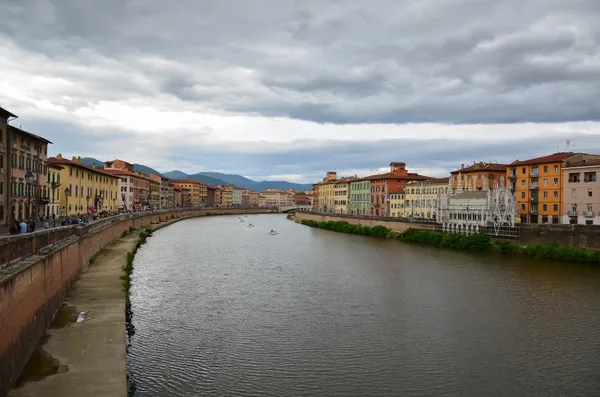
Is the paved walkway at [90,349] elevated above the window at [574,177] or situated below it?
below

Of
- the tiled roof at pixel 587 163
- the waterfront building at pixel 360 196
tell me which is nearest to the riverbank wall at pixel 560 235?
the tiled roof at pixel 587 163

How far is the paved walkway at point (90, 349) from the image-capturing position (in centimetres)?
1242

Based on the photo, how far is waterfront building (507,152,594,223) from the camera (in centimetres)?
5309

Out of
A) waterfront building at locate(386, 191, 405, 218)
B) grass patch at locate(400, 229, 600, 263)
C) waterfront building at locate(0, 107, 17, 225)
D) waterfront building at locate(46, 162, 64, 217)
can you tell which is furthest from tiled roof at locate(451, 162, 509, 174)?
waterfront building at locate(0, 107, 17, 225)

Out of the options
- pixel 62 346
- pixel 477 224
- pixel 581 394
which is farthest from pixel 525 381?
pixel 477 224

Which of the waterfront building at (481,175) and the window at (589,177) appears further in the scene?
the waterfront building at (481,175)

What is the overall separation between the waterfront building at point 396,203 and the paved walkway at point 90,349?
209ft

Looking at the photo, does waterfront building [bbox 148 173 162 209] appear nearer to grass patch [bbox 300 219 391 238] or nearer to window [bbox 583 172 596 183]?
grass patch [bbox 300 219 391 238]

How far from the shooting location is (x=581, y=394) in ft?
48.5

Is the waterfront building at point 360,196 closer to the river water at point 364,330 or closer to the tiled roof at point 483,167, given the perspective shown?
the tiled roof at point 483,167

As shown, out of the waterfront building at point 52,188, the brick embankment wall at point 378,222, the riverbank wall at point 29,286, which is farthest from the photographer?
the brick embankment wall at point 378,222

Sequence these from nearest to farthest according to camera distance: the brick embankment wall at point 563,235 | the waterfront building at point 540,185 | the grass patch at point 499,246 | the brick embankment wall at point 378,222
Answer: the grass patch at point 499,246, the brick embankment wall at point 563,235, the waterfront building at point 540,185, the brick embankment wall at point 378,222

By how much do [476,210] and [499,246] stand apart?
679 centimetres

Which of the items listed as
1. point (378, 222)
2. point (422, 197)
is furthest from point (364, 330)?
point (422, 197)
